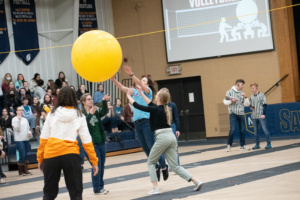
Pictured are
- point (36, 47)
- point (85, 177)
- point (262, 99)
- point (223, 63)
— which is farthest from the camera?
point (36, 47)

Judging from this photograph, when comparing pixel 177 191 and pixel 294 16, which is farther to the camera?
pixel 294 16

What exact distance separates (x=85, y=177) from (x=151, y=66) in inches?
449

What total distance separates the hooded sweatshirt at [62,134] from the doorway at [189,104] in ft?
53.0

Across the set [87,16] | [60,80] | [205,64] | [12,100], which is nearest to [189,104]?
[205,64]

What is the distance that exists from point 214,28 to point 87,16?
5.80 m

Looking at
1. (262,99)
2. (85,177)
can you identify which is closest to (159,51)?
(262,99)

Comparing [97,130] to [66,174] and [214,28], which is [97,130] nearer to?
[66,174]

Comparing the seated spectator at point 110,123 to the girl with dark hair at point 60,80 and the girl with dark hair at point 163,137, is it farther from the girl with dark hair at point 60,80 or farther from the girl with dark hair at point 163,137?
the girl with dark hair at point 163,137

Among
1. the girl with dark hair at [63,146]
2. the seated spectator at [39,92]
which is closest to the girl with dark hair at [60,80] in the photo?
the seated spectator at [39,92]

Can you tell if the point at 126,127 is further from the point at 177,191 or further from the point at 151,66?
the point at 177,191

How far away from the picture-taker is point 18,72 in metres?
22.2

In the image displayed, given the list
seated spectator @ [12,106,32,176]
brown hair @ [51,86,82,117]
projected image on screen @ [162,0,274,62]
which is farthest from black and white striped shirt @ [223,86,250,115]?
brown hair @ [51,86,82,117]

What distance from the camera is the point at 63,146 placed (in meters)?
6.01

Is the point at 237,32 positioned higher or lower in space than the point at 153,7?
lower
